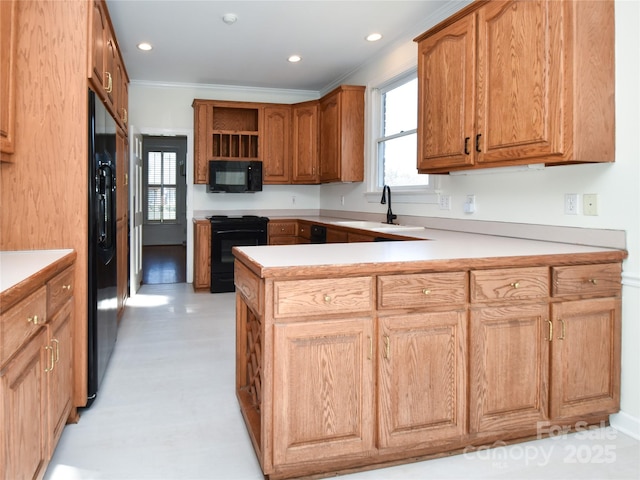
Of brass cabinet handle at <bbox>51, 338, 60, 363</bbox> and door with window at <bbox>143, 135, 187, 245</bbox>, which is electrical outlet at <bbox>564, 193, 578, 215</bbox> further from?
door with window at <bbox>143, 135, 187, 245</bbox>

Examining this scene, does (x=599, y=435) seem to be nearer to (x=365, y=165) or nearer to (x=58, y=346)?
(x=58, y=346)

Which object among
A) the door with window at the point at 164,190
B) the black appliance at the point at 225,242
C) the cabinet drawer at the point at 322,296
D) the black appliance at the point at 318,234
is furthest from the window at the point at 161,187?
the cabinet drawer at the point at 322,296

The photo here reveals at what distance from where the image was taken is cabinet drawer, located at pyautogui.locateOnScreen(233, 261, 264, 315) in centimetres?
179

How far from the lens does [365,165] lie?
5.01m

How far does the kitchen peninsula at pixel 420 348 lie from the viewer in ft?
5.75

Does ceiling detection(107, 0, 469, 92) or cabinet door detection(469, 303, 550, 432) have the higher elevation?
ceiling detection(107, 0, 469, 92)

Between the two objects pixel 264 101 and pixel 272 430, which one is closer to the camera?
pixel 272 430

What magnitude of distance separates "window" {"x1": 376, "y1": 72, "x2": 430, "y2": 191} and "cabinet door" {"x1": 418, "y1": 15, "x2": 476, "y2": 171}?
2.83 feet

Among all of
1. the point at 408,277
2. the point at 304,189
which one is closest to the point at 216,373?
the point at 408,277

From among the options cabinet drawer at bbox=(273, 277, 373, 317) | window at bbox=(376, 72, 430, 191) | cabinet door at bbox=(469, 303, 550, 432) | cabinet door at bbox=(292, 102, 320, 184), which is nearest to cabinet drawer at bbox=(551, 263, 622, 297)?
cabinet door at bbox=(469, 303, 550, 432)

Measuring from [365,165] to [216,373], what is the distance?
110 inches

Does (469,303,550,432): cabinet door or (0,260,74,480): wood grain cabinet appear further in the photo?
(469,303,550,432): cabinet door

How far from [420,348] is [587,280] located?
0.83m

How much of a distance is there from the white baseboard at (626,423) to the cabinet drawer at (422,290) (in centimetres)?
102
